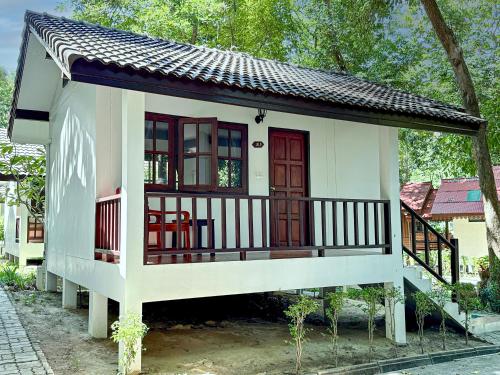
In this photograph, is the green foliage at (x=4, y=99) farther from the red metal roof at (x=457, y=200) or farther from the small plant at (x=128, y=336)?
the small plant at (x=128, y=336)

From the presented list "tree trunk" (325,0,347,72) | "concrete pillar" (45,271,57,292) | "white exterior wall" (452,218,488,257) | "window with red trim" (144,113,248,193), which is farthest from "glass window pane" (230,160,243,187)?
"white exterior wall" (452,218,488,257)

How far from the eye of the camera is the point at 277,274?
6797mm

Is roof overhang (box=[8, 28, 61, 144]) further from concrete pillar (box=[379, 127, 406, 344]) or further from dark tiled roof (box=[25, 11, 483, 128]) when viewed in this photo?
concrete pillar (box=[379, 127, 406, 344])

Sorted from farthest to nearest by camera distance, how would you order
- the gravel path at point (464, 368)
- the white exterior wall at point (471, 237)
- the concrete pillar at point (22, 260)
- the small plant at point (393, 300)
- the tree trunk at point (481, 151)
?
1. the white exterior wall at point (471, 237)
2. the concrete pillar at point (22, 260)
3. the tree trunk at point (481, 151)
4. the small plant at point (393, 300)
5. the gravel path at point (464, 368)

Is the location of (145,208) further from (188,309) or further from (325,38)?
(325,38)

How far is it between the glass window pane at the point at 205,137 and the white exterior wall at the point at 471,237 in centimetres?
1595

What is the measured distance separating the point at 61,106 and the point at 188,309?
4.92 meters

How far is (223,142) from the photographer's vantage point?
28.0ft

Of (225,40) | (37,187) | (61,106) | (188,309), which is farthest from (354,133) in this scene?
(225,40)

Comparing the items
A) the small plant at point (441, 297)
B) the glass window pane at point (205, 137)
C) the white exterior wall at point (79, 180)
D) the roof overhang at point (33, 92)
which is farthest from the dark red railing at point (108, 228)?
the small plant at point (441, 297)

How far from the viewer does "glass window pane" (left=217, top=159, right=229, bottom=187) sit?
27.7ft

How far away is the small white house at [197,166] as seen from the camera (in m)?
5.69

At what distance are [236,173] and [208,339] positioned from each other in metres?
2.85

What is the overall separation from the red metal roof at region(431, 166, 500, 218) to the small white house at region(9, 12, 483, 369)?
1043 cm
